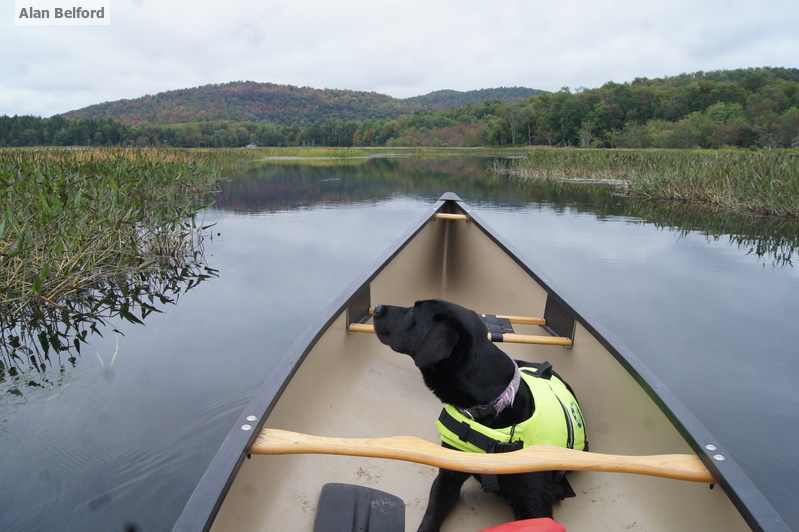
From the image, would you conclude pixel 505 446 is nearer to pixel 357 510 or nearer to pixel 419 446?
pixel 419 446

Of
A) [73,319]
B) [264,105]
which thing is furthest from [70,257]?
[264,105]

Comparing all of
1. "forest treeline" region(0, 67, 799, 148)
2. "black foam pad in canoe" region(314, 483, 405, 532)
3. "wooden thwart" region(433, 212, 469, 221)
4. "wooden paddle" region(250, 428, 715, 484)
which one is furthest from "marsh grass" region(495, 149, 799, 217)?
"forest treeline" region(0, 67, 799, 148)

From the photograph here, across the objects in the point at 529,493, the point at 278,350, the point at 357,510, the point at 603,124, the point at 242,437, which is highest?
the point at 603,124

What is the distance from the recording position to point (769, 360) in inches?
173

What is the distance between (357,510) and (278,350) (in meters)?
2.87

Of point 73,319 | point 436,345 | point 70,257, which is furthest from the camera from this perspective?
point 70,257

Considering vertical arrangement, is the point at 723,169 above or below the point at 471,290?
above

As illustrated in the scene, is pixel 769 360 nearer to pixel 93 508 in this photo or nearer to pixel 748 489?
pixel 748 489

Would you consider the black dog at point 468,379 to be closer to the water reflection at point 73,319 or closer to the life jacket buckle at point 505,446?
the life jacket buckle at point 505,446

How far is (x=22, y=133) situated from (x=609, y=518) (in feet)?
121

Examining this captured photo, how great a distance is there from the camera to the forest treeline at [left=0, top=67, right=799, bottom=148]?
158 ft

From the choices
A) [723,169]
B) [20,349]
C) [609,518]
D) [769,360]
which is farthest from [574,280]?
[723,169]

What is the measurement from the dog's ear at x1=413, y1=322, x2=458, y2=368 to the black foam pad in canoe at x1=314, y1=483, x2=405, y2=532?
0.61 m

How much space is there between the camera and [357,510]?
1898mm
